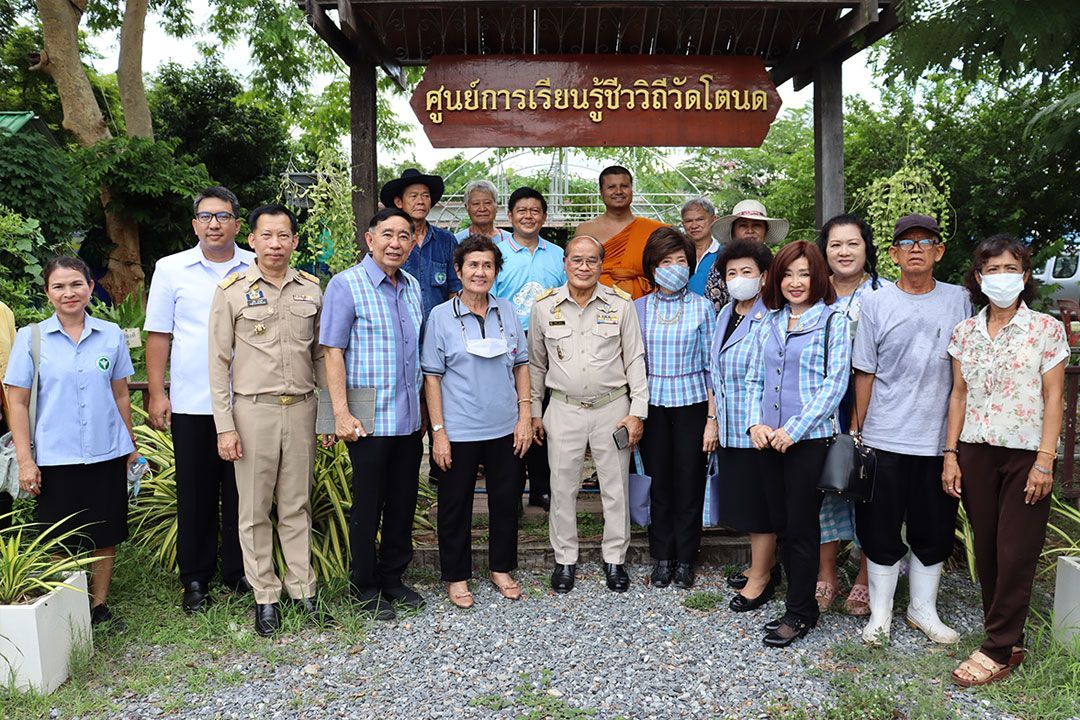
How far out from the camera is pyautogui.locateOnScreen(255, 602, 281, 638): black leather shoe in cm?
365

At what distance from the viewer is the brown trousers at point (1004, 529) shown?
307 cm

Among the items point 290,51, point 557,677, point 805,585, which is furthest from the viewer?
point 290,51

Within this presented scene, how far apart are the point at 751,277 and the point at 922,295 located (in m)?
0.75

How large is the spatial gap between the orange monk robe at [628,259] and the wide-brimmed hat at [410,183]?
1060mm

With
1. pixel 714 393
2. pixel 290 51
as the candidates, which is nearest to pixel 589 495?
pixel 714 393

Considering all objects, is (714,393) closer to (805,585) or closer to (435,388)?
(805,585)

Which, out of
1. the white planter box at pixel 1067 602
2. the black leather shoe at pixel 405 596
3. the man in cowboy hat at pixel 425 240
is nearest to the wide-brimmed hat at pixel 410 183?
the man in cowboy hat at pixel 425 240

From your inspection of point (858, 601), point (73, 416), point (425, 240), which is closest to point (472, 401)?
point (425, 240)

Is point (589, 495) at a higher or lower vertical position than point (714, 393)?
lower

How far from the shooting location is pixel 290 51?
1469cm

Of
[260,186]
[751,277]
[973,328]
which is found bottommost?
[973,328]

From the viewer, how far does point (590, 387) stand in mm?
4004

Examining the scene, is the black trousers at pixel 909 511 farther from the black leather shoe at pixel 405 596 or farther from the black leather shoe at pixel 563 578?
the black leather shoe at pixel 405 596

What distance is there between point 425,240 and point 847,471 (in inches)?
103
